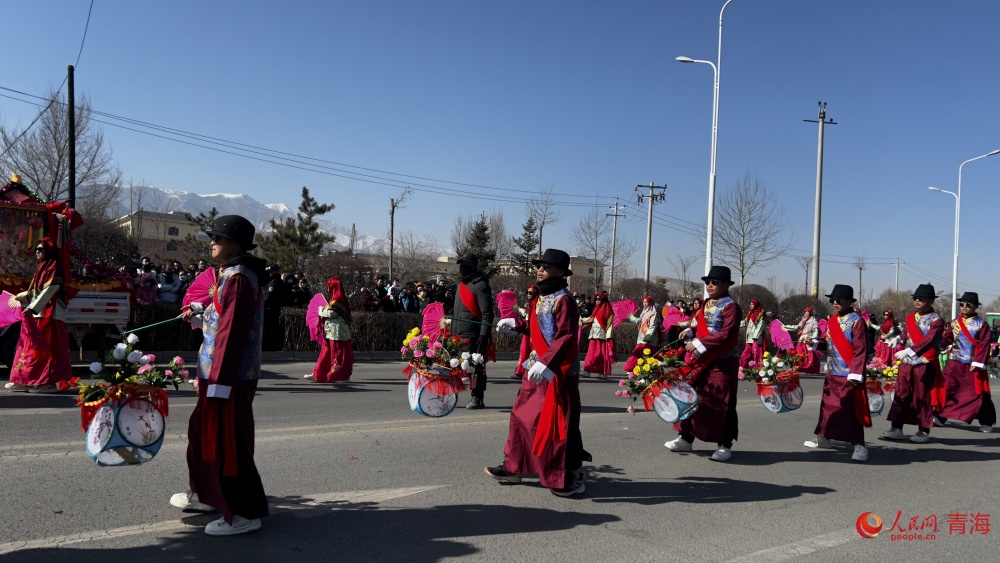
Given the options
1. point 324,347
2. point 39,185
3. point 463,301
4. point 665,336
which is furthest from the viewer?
point 39,185

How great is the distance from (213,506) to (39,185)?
28.8 metres

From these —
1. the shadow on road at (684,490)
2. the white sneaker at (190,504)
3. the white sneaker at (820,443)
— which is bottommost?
the shadow on road at (684,490)

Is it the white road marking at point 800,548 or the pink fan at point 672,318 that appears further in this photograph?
the pink fan at point 672,318

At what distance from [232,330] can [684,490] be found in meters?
4.07

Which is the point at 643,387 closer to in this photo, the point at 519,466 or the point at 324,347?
the point at 519,466

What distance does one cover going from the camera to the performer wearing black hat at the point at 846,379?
8.29 m

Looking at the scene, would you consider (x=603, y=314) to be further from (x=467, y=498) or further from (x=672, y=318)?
(x=467, y=498)

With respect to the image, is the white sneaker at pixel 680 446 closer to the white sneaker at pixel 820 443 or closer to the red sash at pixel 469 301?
the white sneaker at pixel 820 443

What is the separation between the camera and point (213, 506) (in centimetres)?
462

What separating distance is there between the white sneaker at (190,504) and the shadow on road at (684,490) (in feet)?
9.57

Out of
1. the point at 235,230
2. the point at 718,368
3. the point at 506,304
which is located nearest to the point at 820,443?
the point at 718,368

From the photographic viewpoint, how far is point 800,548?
16.5ft

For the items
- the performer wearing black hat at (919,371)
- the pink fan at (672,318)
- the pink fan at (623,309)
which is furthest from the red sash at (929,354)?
the pink fan at (623,309)

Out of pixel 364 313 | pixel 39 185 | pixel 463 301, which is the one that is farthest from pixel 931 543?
pixel 39 185
